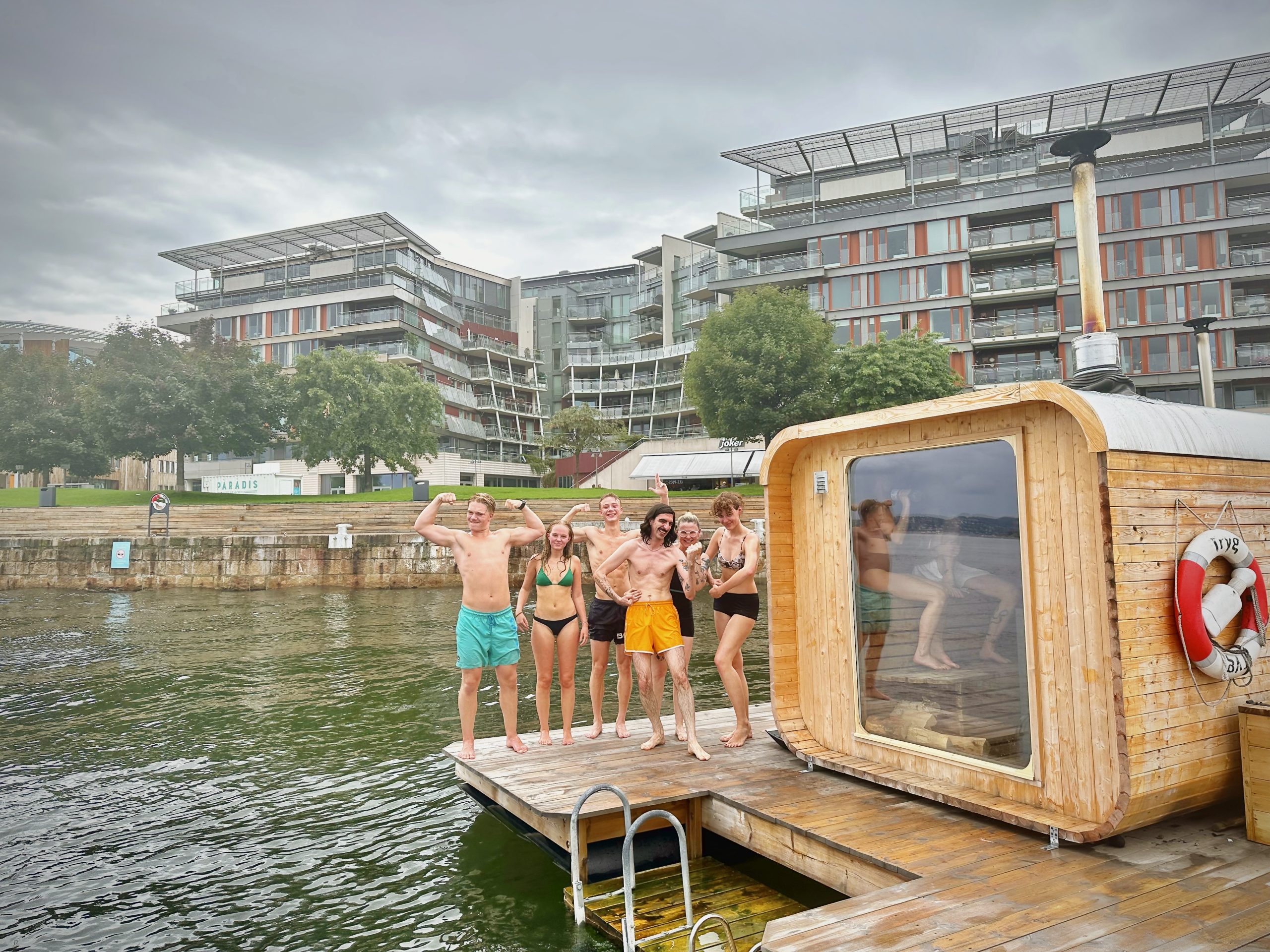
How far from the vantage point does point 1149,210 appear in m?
43.5

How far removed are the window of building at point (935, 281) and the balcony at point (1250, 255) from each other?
13.7 m

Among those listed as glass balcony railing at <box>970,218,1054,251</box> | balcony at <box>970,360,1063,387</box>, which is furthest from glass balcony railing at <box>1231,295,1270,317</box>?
glass balcony railing at <box>970,218,1054,251</box>

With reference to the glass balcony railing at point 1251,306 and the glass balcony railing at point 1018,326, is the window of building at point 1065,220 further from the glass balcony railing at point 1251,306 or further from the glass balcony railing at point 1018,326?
the glass balcony railing at point 1251,306

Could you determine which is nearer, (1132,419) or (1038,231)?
(1132,419)

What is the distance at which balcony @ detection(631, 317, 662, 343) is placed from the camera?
7300 centimetres

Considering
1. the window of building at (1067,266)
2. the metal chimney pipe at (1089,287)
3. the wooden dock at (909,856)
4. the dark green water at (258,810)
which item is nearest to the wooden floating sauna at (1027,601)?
the wooden dock at (909,856)

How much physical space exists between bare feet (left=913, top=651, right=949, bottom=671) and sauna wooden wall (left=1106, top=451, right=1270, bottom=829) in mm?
1195

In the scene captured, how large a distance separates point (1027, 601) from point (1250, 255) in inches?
1902

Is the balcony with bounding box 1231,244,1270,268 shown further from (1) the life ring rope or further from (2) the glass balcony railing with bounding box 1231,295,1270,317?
(1) the life ring rope

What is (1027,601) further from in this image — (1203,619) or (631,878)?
(631,878)

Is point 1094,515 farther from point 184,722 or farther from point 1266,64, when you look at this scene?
point 1266,64

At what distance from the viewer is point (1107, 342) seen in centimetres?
604

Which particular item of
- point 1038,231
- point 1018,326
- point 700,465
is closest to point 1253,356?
point 1018,326

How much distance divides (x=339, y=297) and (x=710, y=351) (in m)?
33.6
